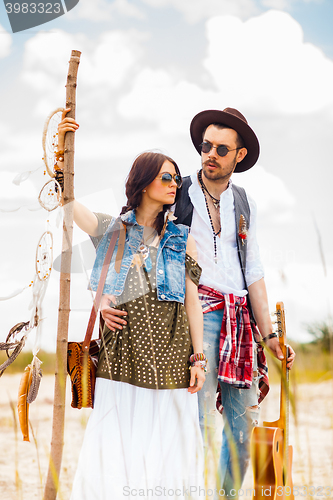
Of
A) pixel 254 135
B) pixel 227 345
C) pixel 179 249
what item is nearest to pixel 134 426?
pixel 227 345

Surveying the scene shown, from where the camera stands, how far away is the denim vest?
2201 mm

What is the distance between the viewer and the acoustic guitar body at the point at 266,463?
2338 mm

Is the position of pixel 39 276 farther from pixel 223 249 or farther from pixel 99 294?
pixel 223 249

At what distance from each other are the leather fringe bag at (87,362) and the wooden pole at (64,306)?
13 cm

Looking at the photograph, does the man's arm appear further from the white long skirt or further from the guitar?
the white long skirt

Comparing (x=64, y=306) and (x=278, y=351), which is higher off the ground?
(x=64, y=306)

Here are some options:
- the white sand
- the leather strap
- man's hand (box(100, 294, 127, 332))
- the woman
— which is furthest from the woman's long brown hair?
the white sand

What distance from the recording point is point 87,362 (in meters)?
2.09

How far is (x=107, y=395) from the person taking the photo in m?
2.12

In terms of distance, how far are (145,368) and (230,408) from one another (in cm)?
79

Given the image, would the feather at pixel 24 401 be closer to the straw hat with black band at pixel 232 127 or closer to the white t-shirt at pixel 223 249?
the white t-shirt at pixel 223 249

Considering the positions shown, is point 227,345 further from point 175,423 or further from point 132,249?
point 132,249

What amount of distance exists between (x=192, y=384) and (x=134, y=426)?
32cm

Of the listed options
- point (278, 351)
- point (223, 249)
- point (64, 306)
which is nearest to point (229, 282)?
point (223, 249)
